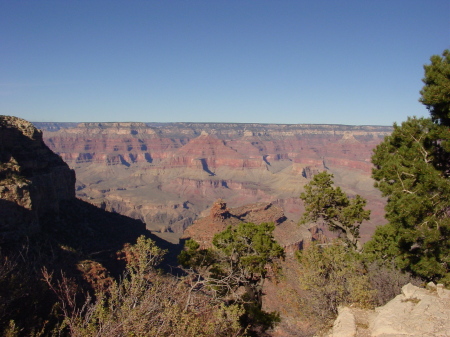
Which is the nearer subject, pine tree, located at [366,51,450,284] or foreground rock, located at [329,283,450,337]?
foreground rock, located at [329,283,450,337]

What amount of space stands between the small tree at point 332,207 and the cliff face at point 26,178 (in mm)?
30734

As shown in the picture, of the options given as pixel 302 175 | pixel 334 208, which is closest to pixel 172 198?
pixel 302 175

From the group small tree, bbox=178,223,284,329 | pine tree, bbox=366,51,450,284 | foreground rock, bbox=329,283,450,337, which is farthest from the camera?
small tree, bbox=178,223,284,329

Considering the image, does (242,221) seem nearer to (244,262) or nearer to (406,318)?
(244,262)

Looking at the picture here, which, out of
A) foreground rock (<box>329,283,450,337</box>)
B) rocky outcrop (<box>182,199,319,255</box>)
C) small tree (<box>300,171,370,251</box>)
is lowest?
rocky outcrop (<box>182,199,319,255</box>)

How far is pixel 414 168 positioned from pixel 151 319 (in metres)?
12.6

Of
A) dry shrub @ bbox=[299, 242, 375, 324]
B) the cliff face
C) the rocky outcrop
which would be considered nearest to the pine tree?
dry shrub @ bbox=[299, 242, 375, 324]

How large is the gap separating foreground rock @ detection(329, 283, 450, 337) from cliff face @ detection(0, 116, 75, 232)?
34.2 meters

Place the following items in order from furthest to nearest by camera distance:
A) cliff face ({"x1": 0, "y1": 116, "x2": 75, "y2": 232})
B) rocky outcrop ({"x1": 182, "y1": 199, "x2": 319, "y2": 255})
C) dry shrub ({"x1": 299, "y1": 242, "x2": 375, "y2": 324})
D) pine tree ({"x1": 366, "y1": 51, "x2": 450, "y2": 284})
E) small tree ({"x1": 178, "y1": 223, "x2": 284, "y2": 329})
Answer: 1. rocky outcrop ({"x1": 182, "y1": 199, "x2": 319, "y2": 255})
2. cliff face ({"x1": 0, "y1": 116, "x2": 75, "y2": 232})
3. small tree ({"x1": 178, "y1": 223, "x2": 284, "y2": 329})
4. dry shrub ({"x1": 299, "y1": 242, "x2": 375, "y2": 324})
5. pine tree ({"x1": 366, "y1": 51, "x2": 450, "y2": 284})

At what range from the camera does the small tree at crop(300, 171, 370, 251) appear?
63.9 feet

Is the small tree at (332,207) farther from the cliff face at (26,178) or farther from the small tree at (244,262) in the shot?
the cliff face at (26,178)

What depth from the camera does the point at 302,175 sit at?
7849 inches

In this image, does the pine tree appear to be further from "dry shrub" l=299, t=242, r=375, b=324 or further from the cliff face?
the cliff face

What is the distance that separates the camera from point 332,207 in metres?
19.9
